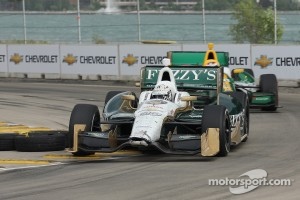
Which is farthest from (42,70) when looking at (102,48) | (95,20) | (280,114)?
(280,114)

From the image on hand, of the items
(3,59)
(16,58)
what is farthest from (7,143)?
(3,59)

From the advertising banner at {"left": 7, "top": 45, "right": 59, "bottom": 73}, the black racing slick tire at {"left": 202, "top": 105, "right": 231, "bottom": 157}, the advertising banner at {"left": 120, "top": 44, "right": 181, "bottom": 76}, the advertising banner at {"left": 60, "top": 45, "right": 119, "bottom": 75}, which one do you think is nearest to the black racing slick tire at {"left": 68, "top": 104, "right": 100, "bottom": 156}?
the black racing slick tire at {"left": 202, "top": 105, "right": 231, "bottom": 157}

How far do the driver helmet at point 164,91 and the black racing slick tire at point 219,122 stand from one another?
944 millimetres

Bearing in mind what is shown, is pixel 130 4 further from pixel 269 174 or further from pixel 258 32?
pixel 269 174

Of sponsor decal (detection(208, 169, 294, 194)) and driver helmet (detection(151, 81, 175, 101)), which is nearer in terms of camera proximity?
sponsor decal (detection(208, 169, 294, 194))

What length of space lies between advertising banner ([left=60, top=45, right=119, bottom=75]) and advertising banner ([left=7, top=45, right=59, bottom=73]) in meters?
0.43

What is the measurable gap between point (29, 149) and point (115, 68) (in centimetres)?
1719

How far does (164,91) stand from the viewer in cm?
1549

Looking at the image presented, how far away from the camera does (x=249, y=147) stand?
16.2 meters

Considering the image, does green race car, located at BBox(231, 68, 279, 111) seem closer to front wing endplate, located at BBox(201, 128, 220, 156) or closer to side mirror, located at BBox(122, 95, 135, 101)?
side mirror, located at BBox(122, 95, 135, 101)

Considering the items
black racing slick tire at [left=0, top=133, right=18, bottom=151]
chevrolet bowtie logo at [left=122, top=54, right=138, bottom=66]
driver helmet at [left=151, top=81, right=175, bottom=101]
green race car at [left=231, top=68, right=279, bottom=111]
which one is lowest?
black racing slick tire at [left=0, top=133, right=18, bottom=151]

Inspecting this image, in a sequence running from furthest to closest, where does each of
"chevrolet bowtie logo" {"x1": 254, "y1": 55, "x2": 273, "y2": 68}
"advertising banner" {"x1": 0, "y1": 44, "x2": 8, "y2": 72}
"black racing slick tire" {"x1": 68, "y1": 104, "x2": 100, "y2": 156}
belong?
"advertising banner" {"x1": 0, "y1": 44, "x2": 8, "y2": 72}
"chevrolet bowtie logo" {"x1": 254, "y1": 55, "x2": 273, "y2": 68}
"black racing slick tire" {"x1": 68, "y1": 104, "x2": 100, "y2": 156}

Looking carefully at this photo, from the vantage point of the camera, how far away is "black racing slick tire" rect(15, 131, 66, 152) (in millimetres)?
15820

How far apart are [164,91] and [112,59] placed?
1766 centimetres
